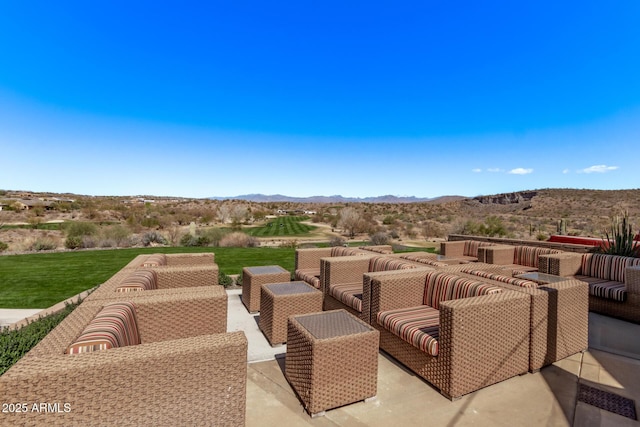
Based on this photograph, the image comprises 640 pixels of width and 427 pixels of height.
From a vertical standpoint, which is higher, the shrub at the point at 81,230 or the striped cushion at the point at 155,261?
the striped cushion at the point at 155,261

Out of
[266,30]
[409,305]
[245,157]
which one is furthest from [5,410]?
[245,157]

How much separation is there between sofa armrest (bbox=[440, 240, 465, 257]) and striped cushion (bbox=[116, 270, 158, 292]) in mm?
6874

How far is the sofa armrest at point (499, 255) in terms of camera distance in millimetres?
6684

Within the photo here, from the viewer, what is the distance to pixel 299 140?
33438 mm

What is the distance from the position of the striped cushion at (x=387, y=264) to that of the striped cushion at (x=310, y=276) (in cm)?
100

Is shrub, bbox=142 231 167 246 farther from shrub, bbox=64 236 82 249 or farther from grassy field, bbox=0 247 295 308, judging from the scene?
grassy field, bbox=0 247 295 308

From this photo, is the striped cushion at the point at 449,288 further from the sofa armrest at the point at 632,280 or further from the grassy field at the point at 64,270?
the grassy field at the point at 64,270

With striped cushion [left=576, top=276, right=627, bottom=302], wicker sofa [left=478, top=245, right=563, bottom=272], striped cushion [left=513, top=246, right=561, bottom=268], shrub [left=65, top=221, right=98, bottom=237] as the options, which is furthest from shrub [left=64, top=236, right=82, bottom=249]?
striped cushion [left=576, top=276, right=627, bottom=302]

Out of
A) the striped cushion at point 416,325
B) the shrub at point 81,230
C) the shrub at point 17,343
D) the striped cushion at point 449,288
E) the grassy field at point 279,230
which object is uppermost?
the striped cushion at point 449,288

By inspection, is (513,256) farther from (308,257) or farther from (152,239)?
(152,239)

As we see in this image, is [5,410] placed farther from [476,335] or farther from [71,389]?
[476,335]

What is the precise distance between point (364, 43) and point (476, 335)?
50.2 ft

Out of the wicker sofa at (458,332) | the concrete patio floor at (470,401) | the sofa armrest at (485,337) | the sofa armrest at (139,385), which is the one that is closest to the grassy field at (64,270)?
the wicker sofa at (458,332)

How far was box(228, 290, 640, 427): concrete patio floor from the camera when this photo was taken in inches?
94.0
